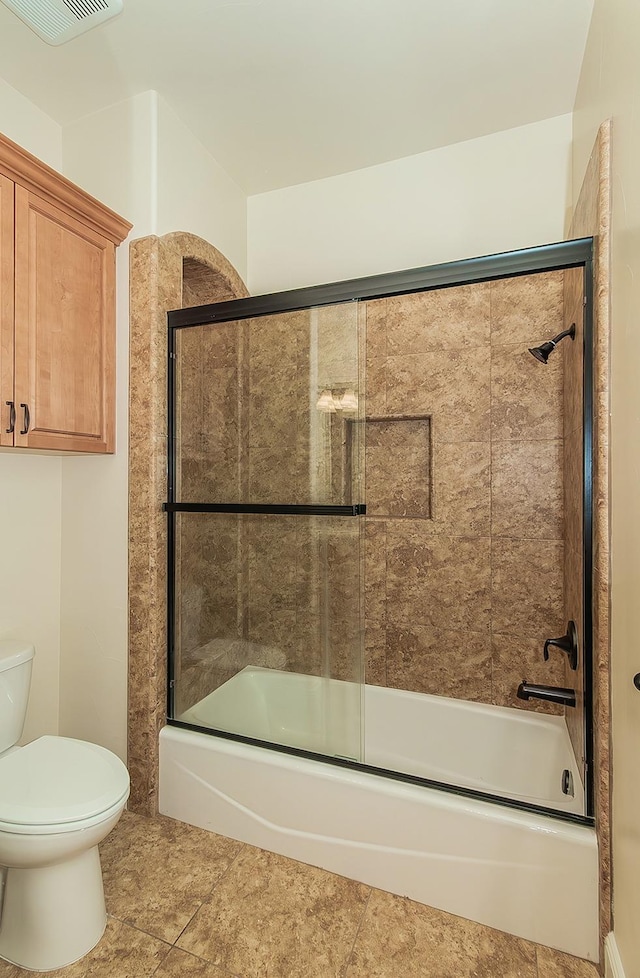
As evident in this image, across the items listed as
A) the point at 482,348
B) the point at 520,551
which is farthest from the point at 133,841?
the point at 482,348

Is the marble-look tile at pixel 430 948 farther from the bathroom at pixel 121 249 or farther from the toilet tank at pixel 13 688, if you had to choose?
the toilet tank at pixel 13 688

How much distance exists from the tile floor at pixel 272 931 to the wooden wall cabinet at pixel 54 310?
149 centimetres

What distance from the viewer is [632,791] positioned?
116 cm

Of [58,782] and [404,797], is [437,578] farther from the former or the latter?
[58,782]

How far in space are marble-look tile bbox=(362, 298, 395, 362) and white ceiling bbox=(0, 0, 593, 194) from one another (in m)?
0.67

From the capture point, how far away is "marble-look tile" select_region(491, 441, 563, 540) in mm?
2215

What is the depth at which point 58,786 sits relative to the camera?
4.82ft

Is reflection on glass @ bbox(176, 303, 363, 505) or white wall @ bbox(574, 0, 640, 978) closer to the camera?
white wall @ bbox(574, 0, 640, 978)

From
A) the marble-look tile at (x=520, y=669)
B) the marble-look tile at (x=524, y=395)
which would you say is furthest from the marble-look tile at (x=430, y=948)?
the marble-look tile at (x=524, y=395)

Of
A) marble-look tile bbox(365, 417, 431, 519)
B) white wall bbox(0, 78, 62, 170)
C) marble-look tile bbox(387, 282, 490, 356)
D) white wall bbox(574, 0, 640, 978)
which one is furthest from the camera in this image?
marble-look tile bbox(365, 417, 431, 519)

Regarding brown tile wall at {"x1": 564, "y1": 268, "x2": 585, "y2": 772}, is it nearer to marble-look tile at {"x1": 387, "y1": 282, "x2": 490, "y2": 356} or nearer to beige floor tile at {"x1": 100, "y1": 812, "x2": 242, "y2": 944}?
marble-look tile at {"x1": 387, "y1": 282, "x2": 490, "y2": 356}

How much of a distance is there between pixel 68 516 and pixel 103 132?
158 centimetres

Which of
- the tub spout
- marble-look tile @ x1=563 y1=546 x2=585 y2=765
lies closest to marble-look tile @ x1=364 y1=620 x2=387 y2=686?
marble-look tile @ x1=563 y1=546 x2=585 y2=765

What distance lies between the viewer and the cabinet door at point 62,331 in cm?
169
